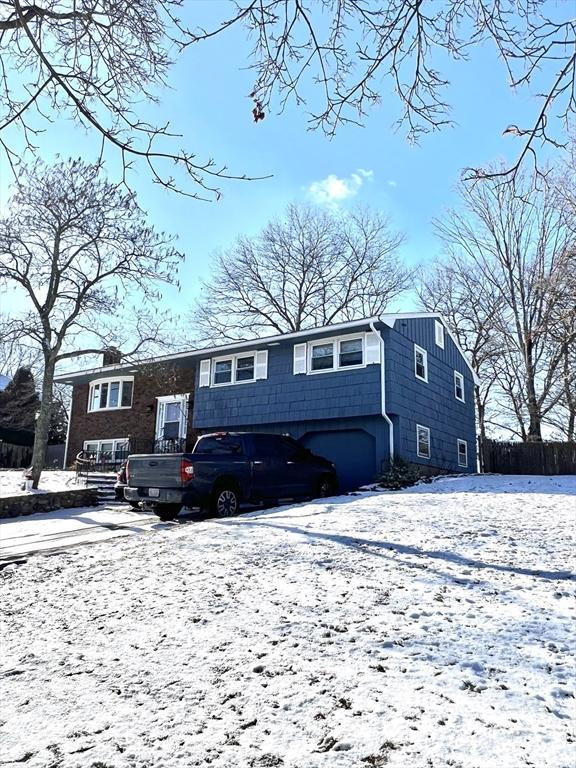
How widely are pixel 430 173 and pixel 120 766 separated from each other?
15.3 ft

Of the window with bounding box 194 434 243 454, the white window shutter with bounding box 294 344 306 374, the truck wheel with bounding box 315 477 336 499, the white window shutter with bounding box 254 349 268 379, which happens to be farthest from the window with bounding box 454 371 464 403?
the window with bounding box 194 434 243 454

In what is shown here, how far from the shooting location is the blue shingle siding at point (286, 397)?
15.2 metres

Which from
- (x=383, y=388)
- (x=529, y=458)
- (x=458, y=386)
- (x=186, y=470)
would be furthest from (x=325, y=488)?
(x=529, y=458)

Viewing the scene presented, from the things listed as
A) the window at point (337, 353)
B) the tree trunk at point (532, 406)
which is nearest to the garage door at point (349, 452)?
the window at point (337, 353)

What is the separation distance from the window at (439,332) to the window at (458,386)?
6.77 feet

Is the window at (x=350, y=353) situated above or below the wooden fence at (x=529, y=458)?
above

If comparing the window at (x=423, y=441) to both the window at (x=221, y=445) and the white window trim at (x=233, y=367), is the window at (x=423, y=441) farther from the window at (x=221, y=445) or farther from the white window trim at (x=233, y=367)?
the window at (x=221, y=445)

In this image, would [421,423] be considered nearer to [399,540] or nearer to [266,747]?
[399,540]

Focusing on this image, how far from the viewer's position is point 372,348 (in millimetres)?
15273

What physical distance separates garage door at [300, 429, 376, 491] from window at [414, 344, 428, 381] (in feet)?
9.96

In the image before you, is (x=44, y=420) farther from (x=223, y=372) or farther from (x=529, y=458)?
(x=529, y=458)

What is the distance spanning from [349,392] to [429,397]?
150 inches

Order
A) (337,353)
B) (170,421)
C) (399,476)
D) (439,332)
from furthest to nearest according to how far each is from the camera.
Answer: (170,421), (439,332), (337,353), (399,476)

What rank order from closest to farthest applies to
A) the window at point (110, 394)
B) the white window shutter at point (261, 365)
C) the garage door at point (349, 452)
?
the garage door at point (349, 452), the white window shutter at point (261, 365), the window at point (110, 394)
